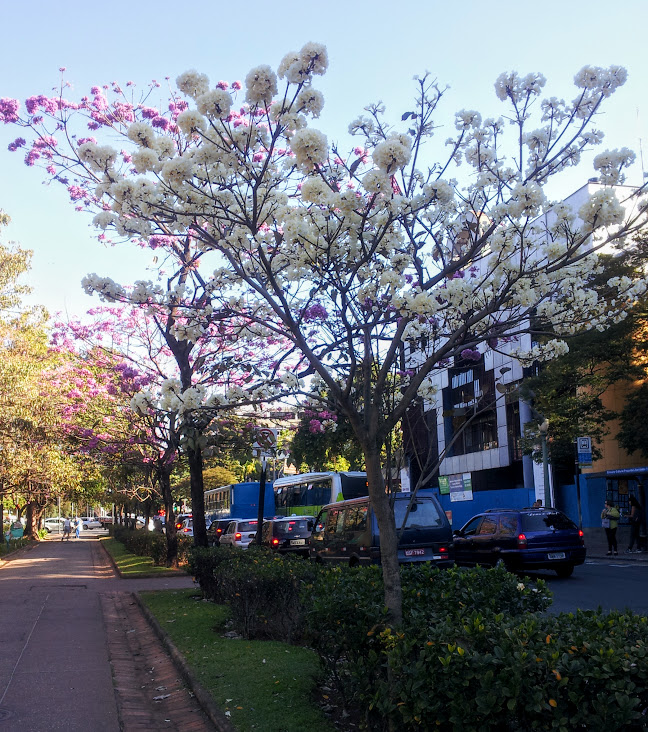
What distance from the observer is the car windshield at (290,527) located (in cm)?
2164

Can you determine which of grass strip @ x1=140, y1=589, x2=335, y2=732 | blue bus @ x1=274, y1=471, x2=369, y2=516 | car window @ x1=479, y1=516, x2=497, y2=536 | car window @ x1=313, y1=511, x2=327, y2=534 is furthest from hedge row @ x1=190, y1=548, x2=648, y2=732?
blue bus @ x1=274, y1=471, x2=369, y2=516

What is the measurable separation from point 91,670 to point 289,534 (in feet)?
44.1

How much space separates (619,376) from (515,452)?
15.0m

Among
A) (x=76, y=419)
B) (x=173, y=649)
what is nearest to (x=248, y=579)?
(x=173, y=649)

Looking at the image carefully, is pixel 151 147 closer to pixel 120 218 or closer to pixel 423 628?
pixel 120 218

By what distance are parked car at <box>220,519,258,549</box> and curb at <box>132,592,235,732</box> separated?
15250mm

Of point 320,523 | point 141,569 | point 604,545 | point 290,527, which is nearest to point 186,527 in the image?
point 141,569

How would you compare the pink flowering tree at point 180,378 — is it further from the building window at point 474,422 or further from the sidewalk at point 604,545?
the building window at point 474,422

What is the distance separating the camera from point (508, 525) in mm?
16156

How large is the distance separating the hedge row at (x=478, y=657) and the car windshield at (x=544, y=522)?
33.7 ft

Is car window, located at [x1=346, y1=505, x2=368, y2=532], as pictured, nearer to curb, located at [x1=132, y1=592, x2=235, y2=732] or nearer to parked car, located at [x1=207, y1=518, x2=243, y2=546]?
curb, located at [x1=132, y1=592, x2=235, y2=732]

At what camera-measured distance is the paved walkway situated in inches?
249

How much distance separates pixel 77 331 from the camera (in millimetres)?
19078

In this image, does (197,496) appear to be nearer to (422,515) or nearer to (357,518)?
(357,518)
